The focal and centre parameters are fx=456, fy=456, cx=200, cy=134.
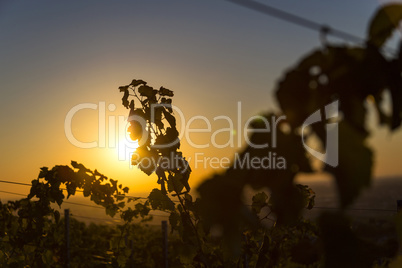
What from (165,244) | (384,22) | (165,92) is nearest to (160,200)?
(165,92)

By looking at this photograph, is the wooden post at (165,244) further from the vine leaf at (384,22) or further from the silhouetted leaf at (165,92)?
the vine leaf at (384,22)

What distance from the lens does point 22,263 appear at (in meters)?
5.37

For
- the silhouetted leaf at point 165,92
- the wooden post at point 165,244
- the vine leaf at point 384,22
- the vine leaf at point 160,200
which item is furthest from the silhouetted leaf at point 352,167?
the wooden post at point 165,244

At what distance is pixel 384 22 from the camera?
34.5 inches

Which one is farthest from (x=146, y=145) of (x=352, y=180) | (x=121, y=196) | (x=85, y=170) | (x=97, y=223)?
(x=97, y=223)

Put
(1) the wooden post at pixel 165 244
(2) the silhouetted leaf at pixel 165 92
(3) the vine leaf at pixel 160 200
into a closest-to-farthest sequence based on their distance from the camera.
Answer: (3) the vine leaf at pixel 160 200 → (2) the silhouetted leaf at pixel 165 92 → (1) the wooden post at pixel 165 244

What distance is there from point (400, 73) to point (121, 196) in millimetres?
5448

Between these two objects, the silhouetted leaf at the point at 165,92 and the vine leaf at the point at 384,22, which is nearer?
the vine leaf at the point at 384,22

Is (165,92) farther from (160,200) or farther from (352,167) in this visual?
(352,167)

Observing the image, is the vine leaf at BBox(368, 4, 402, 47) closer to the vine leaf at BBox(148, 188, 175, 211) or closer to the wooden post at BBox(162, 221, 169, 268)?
the vine leaf at BBox(148, 188, 175, 211)

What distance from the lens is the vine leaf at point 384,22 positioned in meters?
0.88

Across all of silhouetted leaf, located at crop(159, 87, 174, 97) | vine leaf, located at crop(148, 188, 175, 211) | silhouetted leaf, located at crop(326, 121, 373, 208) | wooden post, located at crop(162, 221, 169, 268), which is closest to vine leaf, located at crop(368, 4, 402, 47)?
silhouetted leaf, located at crop(326, 121, 373, 208)

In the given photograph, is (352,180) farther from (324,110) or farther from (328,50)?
(328,50)

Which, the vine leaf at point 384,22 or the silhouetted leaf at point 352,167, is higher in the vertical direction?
the vine leaf at point 384,22
